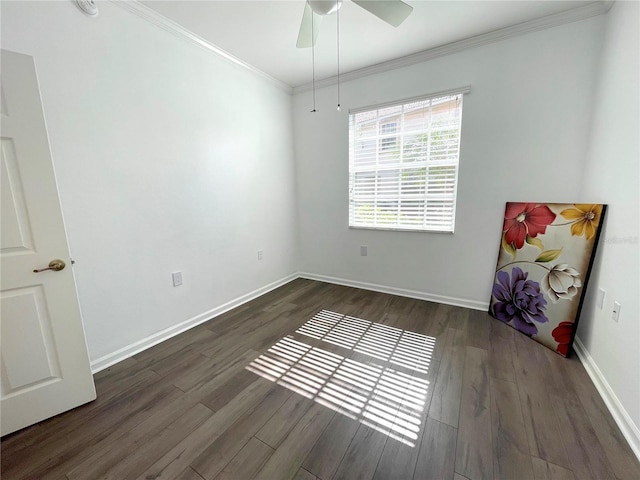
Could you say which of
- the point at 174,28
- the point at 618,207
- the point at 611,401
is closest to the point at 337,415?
the point at 611,401

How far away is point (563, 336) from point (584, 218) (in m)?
0.91

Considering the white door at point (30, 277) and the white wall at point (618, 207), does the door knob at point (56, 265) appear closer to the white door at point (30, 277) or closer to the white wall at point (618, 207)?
the white door at point (30, 277)

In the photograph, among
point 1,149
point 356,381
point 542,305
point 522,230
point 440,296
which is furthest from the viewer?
point 440,296

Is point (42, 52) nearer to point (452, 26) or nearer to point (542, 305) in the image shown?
point (452, 26)

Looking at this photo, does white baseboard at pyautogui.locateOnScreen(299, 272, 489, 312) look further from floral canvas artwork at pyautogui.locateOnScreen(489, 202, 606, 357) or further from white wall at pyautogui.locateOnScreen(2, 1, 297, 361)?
white wall at pyautogui.locateOnScreen(2, 1, 297, 361)

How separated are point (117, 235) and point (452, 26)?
3.26 m

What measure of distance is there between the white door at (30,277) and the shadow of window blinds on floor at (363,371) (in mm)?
1138

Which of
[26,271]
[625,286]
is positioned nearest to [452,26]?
[625,286]

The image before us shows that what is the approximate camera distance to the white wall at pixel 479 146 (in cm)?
219

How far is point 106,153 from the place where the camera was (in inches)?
73.7

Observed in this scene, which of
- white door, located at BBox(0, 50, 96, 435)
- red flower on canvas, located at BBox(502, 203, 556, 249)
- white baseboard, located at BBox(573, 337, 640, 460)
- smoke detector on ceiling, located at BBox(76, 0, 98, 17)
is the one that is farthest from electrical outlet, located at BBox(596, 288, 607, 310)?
smoke detector on ceiling, located at BBox(76, 0, 98, 17)

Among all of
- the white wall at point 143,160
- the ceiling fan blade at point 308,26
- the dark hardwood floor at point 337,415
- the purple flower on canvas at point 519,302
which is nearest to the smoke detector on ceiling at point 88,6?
the white wall at point 143,160

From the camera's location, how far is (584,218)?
1.93 m

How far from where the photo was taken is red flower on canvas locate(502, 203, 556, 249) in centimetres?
220
